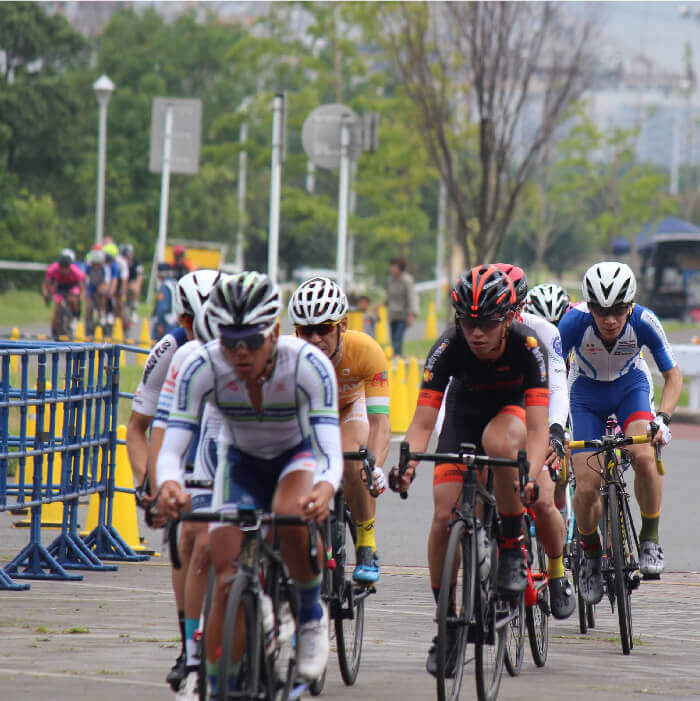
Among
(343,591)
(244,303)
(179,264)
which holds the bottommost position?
(343,591)

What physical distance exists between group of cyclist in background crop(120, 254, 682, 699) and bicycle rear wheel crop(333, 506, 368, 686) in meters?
0.28

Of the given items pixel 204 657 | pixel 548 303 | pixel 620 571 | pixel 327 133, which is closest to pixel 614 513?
pixel 620 571

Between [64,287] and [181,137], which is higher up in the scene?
[181,137]

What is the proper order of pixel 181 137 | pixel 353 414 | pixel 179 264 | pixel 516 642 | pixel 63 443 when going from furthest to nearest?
1. pixel 181 137
2. pixel 179 264
3. pixel 63 443
4. pixel 353 414
5. pixel 516 642

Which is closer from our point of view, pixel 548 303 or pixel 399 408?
pixel 548 303

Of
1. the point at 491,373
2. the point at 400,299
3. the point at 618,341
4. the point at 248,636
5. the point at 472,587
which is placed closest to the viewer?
the point at 248,636

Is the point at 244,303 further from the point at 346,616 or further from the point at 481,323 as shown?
the point at 346,616

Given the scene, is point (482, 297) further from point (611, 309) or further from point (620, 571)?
point (611, 309)

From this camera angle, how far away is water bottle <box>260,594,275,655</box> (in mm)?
5445

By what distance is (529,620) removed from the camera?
7.65 m

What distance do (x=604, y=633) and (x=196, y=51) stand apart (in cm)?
6648

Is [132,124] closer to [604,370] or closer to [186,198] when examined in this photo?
[186,198]

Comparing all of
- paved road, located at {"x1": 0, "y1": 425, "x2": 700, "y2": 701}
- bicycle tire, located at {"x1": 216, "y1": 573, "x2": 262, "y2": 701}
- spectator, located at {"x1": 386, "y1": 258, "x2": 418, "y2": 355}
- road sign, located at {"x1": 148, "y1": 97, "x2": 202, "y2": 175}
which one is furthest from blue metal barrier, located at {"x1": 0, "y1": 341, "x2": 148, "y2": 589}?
road sign, located at {"x1": 148, "y1": 97, "x2": 202, "y2": 175}

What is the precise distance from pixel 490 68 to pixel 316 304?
20.2 m
